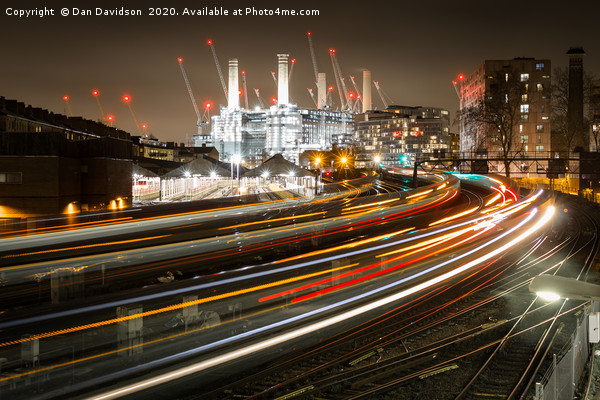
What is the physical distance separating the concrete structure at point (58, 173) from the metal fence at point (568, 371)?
68.1ft

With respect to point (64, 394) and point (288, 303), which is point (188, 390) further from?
point (288, 303)

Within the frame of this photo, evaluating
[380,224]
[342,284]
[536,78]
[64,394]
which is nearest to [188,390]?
[64,394]

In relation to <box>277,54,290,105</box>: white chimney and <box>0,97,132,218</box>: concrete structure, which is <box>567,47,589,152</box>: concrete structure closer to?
<box>0,97,132,218</box>: concrete structure

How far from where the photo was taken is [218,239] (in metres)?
16.5

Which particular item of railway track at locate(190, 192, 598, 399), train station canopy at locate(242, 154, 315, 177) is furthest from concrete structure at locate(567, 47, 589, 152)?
Result: railway track at locate(190, 192, 598, 399)

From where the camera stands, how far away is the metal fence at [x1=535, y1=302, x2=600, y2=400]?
689cm

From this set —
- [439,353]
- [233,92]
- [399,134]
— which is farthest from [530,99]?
[233,92]

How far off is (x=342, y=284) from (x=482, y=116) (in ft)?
134

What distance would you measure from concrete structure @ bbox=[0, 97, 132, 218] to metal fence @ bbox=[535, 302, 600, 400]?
20.7m

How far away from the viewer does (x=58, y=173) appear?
22.7 meters

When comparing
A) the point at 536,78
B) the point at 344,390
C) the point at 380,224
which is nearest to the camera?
the point at 344,390

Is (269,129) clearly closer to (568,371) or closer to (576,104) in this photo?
(576,104)

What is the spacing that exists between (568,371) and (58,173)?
21188 mm

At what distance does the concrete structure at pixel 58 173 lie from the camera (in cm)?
2247
